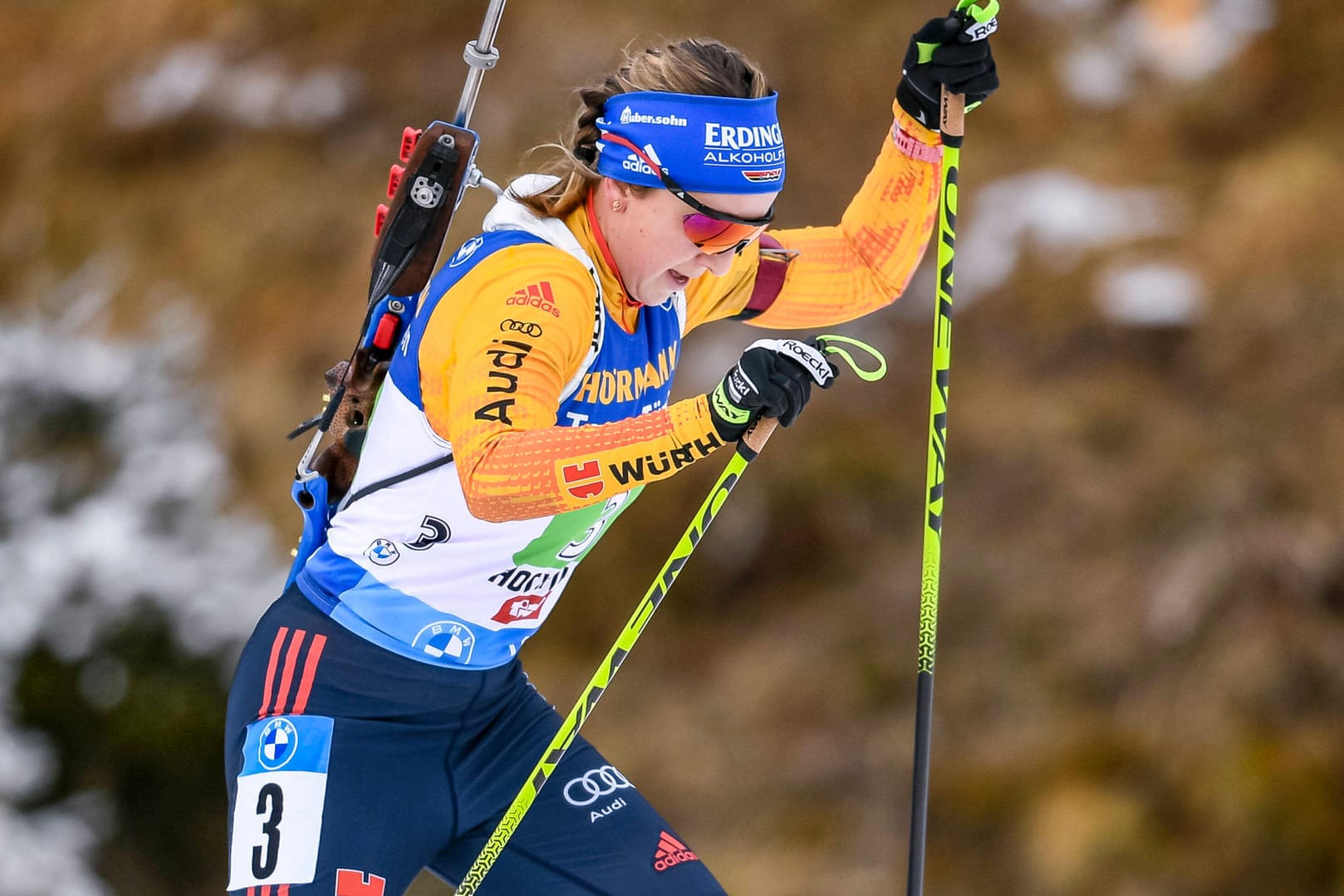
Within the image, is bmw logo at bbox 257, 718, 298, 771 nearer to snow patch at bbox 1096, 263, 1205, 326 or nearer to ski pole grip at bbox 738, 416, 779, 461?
ski pole grip at bbox 738, 416, 779, 461

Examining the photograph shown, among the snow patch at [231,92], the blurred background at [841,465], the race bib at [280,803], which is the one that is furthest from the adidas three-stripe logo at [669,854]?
the snow patch at [231,92]

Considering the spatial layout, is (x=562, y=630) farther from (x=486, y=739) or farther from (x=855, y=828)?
(x=486, y=739)

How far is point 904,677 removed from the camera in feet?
16.0

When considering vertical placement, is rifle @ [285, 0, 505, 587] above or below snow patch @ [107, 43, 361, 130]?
below

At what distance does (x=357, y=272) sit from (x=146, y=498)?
124 centimetres

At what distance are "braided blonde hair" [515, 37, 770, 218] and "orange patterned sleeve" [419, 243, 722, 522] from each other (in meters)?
0.15

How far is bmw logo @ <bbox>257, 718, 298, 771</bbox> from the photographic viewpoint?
6.21 ft

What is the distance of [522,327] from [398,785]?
0.71 meters

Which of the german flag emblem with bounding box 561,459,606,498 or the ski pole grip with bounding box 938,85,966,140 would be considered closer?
the german flag emblem with bounding box 561,459,606,498

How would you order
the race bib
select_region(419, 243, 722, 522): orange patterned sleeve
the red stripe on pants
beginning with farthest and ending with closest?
the red stripe on pants → the race bib → select_region(419, 243, 722, 522): orange patterned sleeve

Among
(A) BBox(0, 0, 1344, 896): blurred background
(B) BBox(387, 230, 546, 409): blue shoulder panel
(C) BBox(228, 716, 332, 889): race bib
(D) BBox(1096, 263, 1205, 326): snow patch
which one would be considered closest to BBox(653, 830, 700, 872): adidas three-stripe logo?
(C) BBox(228, 716, 332, 889): race bib

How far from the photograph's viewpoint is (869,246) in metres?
2.38

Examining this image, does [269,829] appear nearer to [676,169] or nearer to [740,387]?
[740,387]

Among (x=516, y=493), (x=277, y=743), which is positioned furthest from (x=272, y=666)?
(x=516, y=493)
